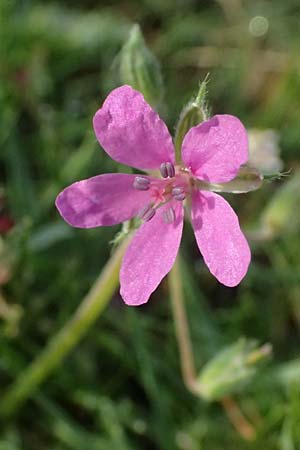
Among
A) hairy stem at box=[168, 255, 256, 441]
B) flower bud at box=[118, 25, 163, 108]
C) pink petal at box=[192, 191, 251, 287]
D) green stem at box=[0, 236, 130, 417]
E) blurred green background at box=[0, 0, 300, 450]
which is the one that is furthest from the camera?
blurred green background at box=[0, 0, 300, 450]

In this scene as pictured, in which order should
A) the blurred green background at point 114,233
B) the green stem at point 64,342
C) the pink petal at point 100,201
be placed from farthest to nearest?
1. the blurred green background at point 114,233
2. the green stem at point 64,342
3. the pink petal at point 100,201

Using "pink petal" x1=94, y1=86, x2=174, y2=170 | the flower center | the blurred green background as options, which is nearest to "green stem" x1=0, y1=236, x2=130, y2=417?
the blurred green background

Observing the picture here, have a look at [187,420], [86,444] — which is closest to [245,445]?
[187,420]

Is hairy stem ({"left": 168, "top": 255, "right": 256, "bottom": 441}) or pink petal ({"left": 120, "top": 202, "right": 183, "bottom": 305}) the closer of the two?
pink petal ({"left": 120, "top": 202, "right": 183, "bottom": 305})

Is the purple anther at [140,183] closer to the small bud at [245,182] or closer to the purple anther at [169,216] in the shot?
the purple anther at [169,216]

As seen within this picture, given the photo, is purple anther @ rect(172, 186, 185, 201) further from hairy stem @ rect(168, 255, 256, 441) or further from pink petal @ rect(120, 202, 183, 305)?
hairy stem @ rect(168, 255, 256, 441)

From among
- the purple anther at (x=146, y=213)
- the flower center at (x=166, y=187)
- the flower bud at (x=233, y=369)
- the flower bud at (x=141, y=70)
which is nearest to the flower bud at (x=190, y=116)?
the flower center at (x=166, y=187)

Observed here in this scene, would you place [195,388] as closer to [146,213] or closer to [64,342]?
[64,342]
